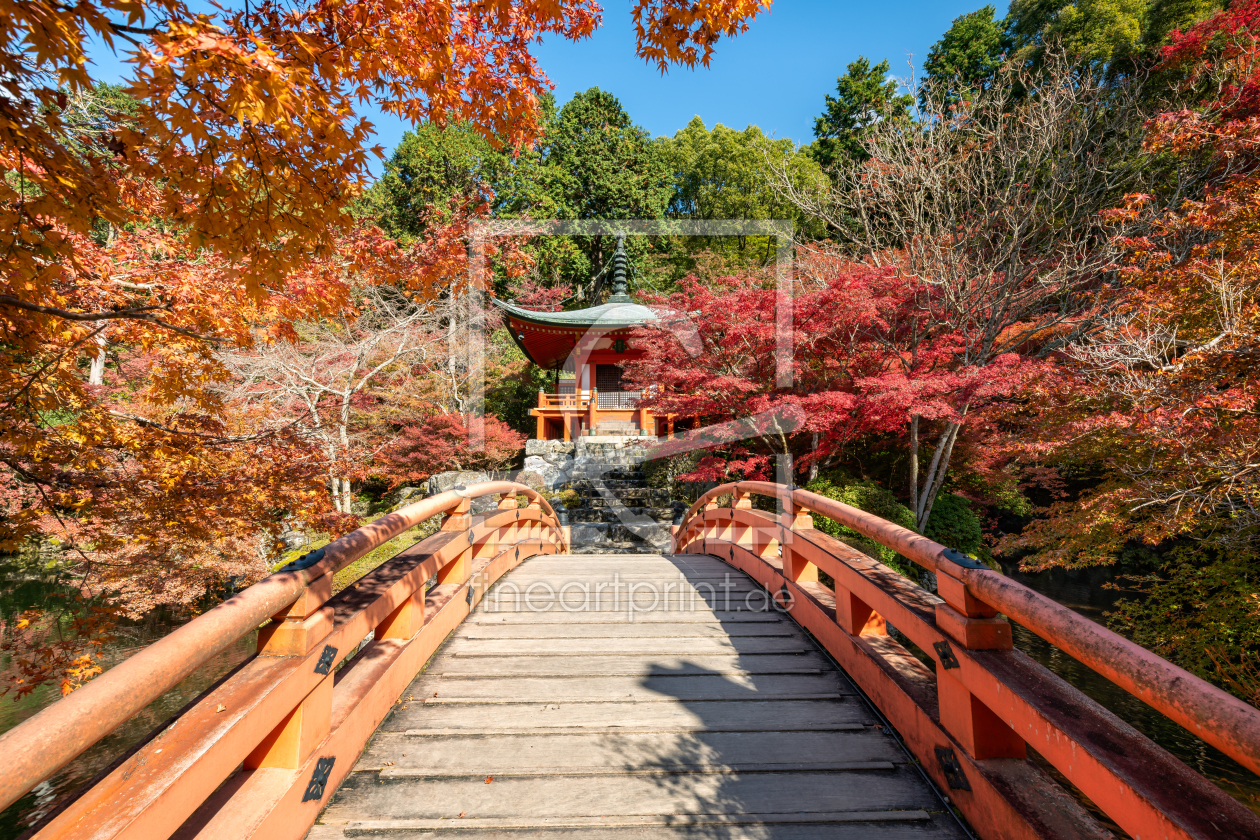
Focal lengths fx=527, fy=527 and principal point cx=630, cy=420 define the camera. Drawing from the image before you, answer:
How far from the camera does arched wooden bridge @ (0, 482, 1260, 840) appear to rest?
105 cm

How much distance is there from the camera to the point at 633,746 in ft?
6.38

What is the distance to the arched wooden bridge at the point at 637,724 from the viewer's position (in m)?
1.05

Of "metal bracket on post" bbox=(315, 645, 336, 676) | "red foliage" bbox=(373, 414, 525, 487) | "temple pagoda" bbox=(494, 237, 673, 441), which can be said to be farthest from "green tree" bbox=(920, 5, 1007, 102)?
"metal bracket on post" bbox=(315, 645, 336, 676)

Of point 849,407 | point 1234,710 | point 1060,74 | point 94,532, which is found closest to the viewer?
point 1234,710

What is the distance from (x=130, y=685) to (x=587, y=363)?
48.0 ft

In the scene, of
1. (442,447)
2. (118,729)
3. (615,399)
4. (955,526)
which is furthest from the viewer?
(615,399)

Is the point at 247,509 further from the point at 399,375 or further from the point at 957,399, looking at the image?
the point at 399,375

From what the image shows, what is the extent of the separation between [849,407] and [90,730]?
7087 mm

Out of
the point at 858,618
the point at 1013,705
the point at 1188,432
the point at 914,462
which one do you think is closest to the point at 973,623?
the point at 1013,705

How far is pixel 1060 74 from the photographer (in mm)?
7812

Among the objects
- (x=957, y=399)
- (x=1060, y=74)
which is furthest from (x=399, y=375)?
(x=1060, y=74)

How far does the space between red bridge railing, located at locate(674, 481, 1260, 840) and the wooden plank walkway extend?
0.18 metres

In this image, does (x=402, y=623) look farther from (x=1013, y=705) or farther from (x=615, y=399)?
(x=615, y=399)

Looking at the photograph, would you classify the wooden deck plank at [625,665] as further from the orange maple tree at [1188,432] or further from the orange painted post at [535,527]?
the orange maple tree at [1188,432]
